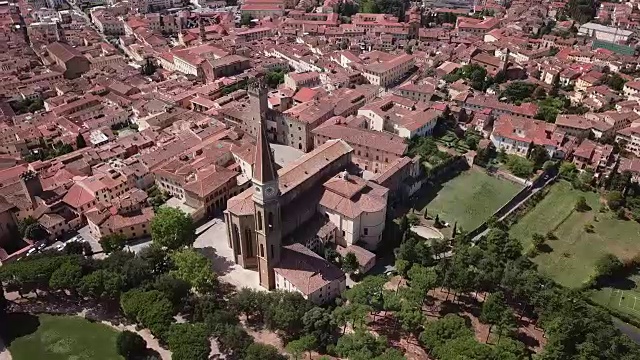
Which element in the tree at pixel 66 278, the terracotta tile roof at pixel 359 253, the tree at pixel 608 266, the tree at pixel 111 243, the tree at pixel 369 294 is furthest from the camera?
the tree at pixel 608 266

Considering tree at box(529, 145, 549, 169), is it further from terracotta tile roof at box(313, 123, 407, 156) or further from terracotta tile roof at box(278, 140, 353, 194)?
terracotta tile roof at box(278, 140, 353, 194)

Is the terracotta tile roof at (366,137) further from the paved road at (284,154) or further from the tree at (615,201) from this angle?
the tree at (615,201)

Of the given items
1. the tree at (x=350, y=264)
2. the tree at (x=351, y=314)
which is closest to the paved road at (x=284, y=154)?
the tree at (x=350, y=264)

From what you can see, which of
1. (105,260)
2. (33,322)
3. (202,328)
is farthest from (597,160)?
(33,322)

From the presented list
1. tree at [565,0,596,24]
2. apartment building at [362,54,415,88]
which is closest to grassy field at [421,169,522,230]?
apartment building at [362,54,415,88]

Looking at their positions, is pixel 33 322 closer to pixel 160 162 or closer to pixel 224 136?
pixel 160 162

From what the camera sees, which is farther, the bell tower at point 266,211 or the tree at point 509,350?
the bell tower at point 266,211
